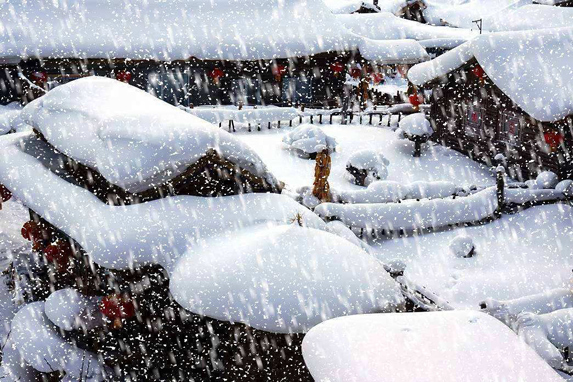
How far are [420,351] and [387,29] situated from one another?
3422cm

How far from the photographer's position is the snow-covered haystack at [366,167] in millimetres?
17781

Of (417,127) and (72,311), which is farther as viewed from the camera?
(417,127)

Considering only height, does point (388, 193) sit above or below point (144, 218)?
below

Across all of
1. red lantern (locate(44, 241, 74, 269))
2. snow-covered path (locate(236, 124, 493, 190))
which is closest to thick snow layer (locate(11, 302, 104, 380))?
red lantern (locate(44, 241, 74, 269))

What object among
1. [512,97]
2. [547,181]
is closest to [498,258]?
[547,181]

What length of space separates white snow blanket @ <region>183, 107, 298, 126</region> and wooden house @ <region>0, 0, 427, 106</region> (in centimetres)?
195

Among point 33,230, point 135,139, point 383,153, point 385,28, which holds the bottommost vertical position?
point 383,153

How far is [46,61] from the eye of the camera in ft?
72.9

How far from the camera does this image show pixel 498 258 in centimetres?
1408

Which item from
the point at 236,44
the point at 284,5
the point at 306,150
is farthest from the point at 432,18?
the point at 306,150

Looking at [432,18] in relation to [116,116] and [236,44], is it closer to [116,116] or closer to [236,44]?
[236,44]

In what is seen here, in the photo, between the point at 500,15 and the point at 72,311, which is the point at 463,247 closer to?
the point at 72,311

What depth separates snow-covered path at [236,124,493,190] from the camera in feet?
61.1

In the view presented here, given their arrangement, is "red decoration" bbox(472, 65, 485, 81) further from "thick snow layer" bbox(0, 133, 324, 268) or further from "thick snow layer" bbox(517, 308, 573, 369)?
"thick snow layer" bbox(0, 133, 324, 268)
